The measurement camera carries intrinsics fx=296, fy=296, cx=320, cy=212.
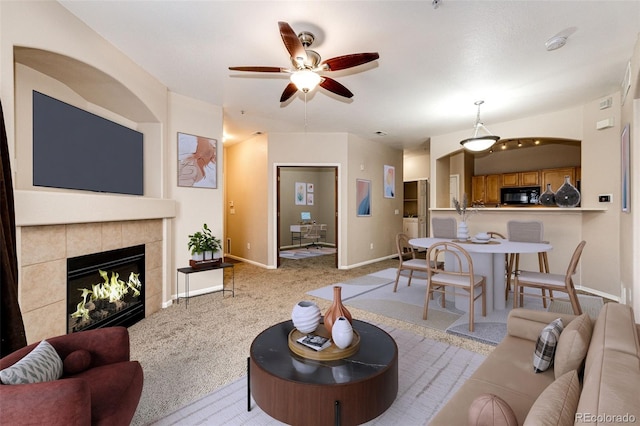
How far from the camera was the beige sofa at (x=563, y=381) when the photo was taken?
771 millimetres

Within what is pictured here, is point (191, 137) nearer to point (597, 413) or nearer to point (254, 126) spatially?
point (254, 126)

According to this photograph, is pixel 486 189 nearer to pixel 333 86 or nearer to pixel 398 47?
pixel 398 47

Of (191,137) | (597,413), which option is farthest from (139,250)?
(597,413)

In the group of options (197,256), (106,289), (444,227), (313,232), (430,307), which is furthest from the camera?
(313,232)

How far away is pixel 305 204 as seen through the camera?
976 cm

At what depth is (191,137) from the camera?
160 inches

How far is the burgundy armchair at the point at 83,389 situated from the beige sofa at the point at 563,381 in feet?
4.23

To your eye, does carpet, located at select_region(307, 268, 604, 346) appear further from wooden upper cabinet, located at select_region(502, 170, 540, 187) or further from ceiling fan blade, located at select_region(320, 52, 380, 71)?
wooden upper cabinet, located at select_region(502, 170, 540, 187)

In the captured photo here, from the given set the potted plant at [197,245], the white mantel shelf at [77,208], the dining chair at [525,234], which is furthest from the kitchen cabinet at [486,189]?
the white mantel shelf at [77,208]

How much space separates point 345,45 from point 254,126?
3.09 metres

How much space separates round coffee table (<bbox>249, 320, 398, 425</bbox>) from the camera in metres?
1.37

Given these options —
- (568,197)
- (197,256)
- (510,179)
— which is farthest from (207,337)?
(510,179)

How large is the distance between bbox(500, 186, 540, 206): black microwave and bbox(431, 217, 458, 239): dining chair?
3543 millimetres

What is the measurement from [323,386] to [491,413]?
70 centimetres
